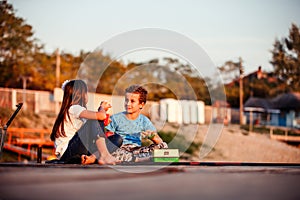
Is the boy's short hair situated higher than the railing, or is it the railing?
the boy's short hair

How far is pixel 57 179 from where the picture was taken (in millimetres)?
2982

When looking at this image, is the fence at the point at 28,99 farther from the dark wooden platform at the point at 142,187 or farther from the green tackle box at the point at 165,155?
the dark wooden platform at the point at 142,187

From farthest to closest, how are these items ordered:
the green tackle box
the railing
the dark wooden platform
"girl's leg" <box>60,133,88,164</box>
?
the railing < the green tackle box < "girl's leg" <box>60,133,88,164</box> < the dark wooden platform

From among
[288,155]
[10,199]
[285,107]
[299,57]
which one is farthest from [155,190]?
[285,107]

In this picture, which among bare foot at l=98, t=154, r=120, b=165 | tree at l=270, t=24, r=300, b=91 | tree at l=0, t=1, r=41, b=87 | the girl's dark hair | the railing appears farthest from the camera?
tree at l=270, t=24, r=300, b=91

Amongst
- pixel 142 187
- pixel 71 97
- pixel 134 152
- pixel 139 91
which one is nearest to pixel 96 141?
pixel 71 97

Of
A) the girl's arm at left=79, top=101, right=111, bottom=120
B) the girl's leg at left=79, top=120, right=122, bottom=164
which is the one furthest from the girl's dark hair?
the girl's leg at left=79, top=120, right=122, bottom=164

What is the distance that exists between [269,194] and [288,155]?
129 ft

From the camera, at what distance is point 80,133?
5.91 m

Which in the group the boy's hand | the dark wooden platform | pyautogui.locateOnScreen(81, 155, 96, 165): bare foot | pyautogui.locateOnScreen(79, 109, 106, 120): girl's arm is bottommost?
pyautogui.locateOnScreen(81, 155, 96, 165): bare foot

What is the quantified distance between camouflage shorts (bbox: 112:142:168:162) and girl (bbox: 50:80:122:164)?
43 centimetres

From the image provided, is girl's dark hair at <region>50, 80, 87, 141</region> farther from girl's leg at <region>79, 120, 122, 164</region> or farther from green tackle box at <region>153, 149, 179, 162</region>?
green tackle box at <region>153, 149, 179, 162</region>

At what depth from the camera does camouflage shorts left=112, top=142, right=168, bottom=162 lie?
6.62 m

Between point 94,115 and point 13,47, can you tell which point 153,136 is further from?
point 13,47
